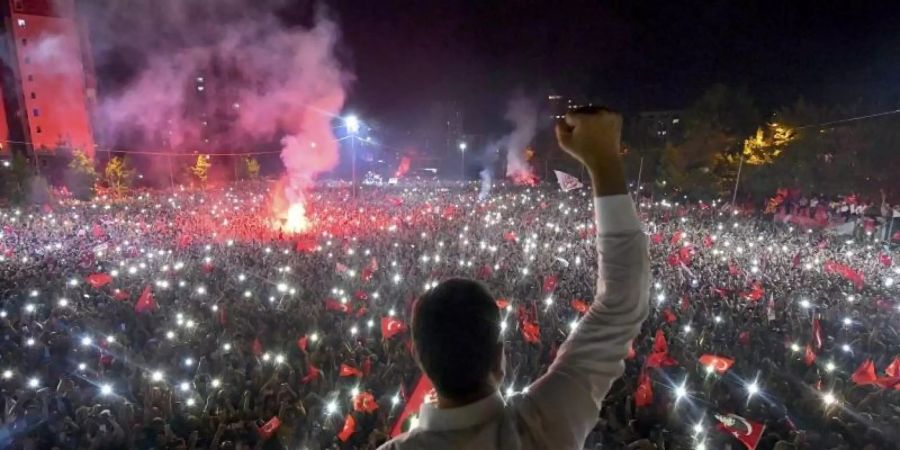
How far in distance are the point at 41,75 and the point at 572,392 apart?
5836cm

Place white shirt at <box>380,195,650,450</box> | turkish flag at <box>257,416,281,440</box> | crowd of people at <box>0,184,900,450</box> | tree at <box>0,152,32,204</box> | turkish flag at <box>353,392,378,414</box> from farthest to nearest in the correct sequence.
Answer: tree at <box>0,152,32,204</box> < turkish flag at <box>353,392,378,414</box> < crowd of people at <box>0,184,900,450</box> < turkish flag at <box>257,416,281,440</box> < white shirt at <box>380,195,650,450</box>

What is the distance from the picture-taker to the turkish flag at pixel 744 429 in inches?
201

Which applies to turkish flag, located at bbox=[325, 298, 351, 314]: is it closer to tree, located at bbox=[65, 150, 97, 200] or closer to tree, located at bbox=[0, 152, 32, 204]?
tree, located at bbox=[0, 152, 32, 204]

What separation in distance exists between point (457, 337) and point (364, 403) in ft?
16.2

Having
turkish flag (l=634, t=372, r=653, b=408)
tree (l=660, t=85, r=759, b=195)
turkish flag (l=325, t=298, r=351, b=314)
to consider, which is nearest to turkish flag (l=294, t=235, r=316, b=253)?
turkish flag (l=325, t=298, r=351, b=314)

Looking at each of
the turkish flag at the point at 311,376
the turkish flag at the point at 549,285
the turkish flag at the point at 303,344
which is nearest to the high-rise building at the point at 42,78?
the turkish flag at the point at 303,344

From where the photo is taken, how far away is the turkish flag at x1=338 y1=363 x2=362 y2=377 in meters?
6.66

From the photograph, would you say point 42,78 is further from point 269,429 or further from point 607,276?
point 607,276

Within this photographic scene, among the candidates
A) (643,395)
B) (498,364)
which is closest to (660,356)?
(643,395)

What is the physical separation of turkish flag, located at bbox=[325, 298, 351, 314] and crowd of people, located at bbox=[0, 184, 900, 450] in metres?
0.04

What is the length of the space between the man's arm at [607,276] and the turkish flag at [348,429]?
14.8ft

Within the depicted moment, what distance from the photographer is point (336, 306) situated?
8.99 meters

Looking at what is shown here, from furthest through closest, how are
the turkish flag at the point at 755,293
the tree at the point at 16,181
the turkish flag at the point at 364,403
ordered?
the tree at the point at 16,181 < the turkish flag at the point at 755,293 < the turkish flag at the point at 364,403

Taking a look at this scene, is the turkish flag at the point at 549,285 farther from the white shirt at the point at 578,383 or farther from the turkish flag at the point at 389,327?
the white shirt at the point at 578,383
